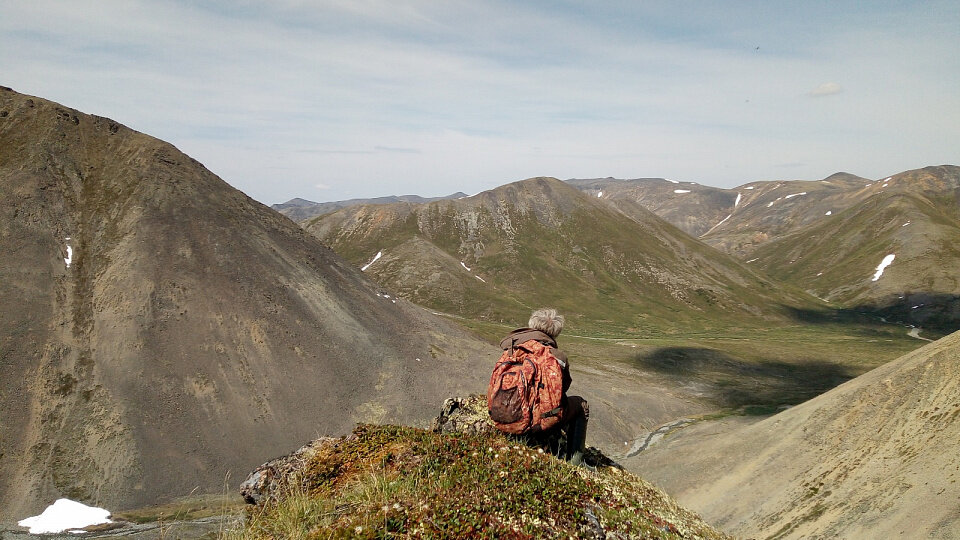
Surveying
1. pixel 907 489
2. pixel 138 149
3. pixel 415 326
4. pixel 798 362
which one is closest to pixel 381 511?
pixel 907 489

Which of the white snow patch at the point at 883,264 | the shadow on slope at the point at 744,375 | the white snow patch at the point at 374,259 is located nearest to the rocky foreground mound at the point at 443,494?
the shadow on slope at the point at 744,375

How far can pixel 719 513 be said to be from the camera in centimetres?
3547

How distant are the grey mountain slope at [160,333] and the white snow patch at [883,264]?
187081mm

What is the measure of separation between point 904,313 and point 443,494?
660 feet

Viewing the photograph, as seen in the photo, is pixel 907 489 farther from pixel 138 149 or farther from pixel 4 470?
pixel 138 149

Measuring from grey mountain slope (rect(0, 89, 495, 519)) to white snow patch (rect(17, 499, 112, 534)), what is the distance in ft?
3.05

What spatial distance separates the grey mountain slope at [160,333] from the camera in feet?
123

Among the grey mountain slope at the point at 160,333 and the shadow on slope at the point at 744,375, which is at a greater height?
the grey mountain slope at the point at 160,333

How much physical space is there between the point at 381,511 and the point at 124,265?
177 feet

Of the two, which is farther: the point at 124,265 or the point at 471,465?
the point at 124,265

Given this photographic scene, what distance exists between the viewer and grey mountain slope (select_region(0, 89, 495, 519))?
3762 centimetres

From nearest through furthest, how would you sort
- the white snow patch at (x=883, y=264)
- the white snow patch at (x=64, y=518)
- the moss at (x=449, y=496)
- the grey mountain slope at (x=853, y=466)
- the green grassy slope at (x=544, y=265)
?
the moss at (x=449, y=496) < the grey mountain slope at (x=853, y=466) < the white snow patch at (x=64, y=518) < the green grassy slope at (x=544, y=265) < the white snow patch at (x=883, y=264)

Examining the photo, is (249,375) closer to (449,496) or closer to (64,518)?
(64,518)

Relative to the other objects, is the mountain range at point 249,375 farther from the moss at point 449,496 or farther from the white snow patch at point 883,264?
the white snow patch at point 883,264
